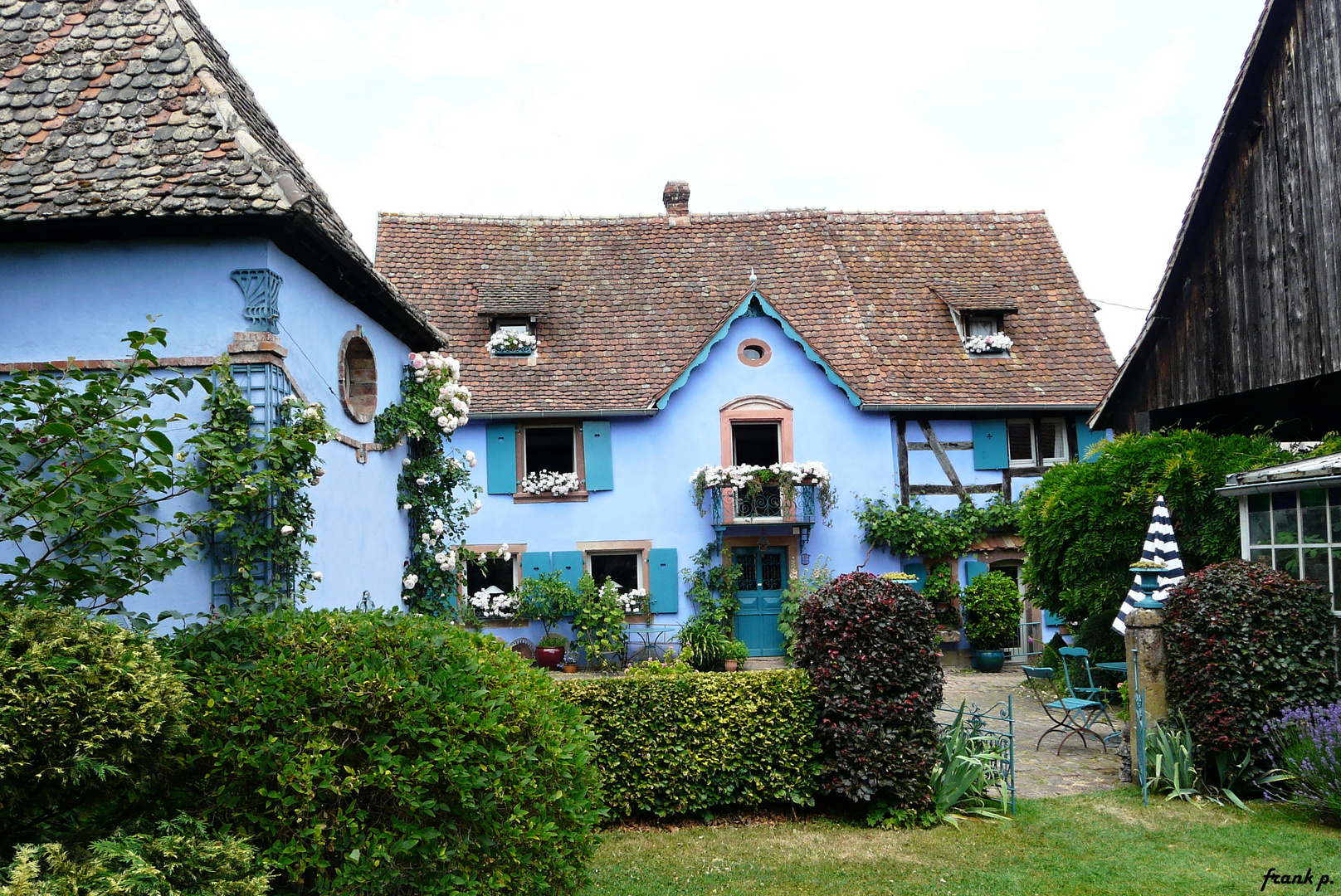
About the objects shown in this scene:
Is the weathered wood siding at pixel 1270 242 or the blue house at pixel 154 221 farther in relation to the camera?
the weathered wood siding at pixel 1270 242

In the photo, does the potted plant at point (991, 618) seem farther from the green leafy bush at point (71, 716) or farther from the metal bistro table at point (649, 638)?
the green leafy bush at point (71, 716)

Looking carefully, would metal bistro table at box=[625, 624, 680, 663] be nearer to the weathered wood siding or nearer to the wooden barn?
the wooden barn

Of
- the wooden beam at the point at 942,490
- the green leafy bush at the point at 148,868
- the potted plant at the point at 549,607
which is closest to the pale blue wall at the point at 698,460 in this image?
the wooden beam at the point at 942,490

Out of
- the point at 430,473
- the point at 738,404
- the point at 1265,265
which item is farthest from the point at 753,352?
the point at 1265,265

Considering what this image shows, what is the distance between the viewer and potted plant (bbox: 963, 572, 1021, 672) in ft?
52.5

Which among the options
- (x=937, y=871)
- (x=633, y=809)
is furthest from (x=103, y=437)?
(x=937, y=871)

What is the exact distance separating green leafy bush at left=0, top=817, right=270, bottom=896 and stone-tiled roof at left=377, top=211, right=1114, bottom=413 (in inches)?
500

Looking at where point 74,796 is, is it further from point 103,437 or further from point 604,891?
point 604,891

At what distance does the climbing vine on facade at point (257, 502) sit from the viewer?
6328 mm

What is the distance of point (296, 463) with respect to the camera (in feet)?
22.2

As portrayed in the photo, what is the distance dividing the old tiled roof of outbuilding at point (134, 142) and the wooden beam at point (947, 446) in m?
11.4

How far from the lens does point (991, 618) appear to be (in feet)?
52.5

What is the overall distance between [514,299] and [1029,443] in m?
9.87

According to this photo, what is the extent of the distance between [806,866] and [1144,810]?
9.82 feet
